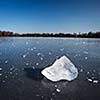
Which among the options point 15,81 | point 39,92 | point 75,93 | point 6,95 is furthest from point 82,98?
point 15,81

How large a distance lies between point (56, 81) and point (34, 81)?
619 mm

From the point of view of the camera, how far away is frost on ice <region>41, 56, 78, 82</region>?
4590 mm

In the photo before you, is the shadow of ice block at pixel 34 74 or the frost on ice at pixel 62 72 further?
the shadow of ice block at pixel 34 74

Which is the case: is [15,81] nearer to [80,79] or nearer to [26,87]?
[26,87]

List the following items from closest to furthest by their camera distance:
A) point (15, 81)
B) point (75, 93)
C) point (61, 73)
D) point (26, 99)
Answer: point (26, 99) < point (75, 93) < point (15, 81) < point (61, 73)

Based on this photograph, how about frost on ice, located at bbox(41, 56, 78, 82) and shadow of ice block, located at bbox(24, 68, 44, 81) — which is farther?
shadow of ice block, located at bbox(24, 68, 44, 81)

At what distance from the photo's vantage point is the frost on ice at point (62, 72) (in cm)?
459

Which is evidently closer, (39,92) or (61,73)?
(39,92)

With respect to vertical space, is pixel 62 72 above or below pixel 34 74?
above

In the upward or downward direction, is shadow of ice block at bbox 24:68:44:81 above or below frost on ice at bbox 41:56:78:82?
below

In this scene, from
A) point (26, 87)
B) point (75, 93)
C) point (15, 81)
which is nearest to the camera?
point (75, 93)

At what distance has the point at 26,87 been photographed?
3943 millimetres

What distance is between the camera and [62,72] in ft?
15.4

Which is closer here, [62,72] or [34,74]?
[62,72]
